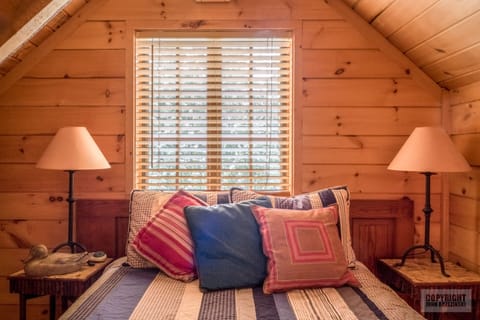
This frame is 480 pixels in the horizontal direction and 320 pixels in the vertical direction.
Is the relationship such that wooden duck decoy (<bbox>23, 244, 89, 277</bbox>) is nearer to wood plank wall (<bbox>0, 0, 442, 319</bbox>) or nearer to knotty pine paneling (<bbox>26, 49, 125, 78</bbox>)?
wood plank wall (<bbox>0, 0, 442, 319</bbox>)

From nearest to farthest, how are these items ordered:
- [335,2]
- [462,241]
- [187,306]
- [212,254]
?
[187,306], [212,254], [462,241], [335,2]

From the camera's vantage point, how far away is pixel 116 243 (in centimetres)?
231

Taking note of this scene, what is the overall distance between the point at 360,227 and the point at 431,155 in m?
0.62

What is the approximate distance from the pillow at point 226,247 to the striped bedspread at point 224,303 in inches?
2.0

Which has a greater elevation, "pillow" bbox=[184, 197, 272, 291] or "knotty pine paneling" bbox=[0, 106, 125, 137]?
"knotty pine paneling" bbox=[0, 106, 125, 137]

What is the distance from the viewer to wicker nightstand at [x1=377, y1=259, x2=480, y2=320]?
1.85 m

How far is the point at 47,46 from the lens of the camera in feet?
7.61

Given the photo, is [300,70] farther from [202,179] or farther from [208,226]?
[208,226]

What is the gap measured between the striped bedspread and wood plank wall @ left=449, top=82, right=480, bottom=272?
79 centimetres

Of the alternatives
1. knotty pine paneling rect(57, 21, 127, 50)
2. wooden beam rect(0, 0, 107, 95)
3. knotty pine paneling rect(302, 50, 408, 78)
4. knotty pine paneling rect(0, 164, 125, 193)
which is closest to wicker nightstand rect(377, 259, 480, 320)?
knotty pine paneling rect(302, 50, 408, 78)

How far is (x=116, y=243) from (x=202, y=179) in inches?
25.4

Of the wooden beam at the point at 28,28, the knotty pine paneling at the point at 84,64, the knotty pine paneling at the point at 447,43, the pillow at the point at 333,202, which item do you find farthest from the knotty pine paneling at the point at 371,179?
the wooden beam at the point at 28,28

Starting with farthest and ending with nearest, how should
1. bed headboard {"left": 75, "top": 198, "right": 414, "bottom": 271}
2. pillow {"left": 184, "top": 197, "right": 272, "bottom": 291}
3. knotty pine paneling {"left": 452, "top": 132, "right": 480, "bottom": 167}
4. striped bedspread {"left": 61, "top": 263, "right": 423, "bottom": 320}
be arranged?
bed headboard {"left": 75, "top": 198, "right": 414, "bottom": 271}
knotty pine paneling {"left": 452, "top": 132, "right": 480, "bottom": 167}
pillow {"left": 184, "top": 197, "right": 272, "bottom": 291}
striped bedspread {"left": 61, "top": 263, "right": 423, "bottom": 320}

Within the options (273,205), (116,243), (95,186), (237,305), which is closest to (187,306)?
(237,305)
